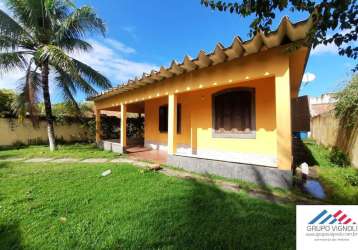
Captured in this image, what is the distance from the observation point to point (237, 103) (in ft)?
24.1

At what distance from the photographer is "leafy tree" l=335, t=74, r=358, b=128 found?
6777 millimetres

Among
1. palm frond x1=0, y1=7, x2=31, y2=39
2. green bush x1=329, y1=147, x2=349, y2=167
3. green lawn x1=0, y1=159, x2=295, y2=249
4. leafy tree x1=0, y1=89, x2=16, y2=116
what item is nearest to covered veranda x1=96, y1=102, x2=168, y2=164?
green lawn x1=0, y1=159, x2=295, y2=249

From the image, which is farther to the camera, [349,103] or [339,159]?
[339,159]

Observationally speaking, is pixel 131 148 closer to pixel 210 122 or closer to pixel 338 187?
pixel 210 122

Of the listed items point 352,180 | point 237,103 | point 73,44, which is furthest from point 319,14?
point 73,44

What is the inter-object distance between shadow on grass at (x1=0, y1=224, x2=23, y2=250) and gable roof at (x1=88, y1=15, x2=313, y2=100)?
16.2ft

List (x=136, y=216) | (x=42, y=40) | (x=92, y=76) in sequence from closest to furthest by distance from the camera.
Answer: (x=136, y=216) < (x=42, y=40) < (x=92, y=76)

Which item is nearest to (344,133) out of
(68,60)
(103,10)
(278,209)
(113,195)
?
(278,209)

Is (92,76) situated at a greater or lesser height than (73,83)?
greater

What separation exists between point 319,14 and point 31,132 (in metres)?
19.9

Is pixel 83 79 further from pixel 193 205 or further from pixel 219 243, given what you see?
pixel 219 243

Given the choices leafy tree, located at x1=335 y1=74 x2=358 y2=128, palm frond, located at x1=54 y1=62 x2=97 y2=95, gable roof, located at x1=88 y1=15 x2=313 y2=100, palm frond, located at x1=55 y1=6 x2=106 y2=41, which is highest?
palm frond, located at x1=55 y1=6 x2=106 y2=41

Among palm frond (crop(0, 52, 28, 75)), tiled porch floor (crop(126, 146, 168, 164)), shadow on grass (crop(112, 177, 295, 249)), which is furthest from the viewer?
palm frond (crop(0, 52, 28, 75))

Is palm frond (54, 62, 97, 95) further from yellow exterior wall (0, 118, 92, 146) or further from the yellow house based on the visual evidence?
yellow exterior wall (0, 118, 92, 146)
